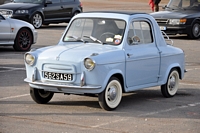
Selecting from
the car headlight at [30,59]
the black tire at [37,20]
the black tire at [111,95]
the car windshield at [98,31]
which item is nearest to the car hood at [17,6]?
the black tire at [37,20]

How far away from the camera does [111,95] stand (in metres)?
9.66

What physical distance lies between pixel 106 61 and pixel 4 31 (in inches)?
350

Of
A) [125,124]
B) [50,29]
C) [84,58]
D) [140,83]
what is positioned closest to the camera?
[125,124]

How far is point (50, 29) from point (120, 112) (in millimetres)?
17461

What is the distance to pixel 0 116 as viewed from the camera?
9.12m

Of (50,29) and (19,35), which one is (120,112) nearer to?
(19,35)

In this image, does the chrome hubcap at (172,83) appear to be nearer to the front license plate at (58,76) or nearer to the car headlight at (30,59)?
the front license plate at (58,76)

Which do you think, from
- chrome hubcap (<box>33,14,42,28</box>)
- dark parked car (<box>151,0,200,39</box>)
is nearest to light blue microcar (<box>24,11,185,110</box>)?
dark parked car (<box>151,0,200,39</box>)

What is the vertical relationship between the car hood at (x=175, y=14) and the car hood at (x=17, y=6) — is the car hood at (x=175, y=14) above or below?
below

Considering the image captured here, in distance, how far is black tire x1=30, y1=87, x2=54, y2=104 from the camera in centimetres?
1006

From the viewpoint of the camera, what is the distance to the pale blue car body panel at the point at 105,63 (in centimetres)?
941

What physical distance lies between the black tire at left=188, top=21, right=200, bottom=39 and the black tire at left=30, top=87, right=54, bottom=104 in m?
13.6

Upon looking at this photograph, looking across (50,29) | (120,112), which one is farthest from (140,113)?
(50,29)

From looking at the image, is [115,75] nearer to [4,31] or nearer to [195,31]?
[4,31]
